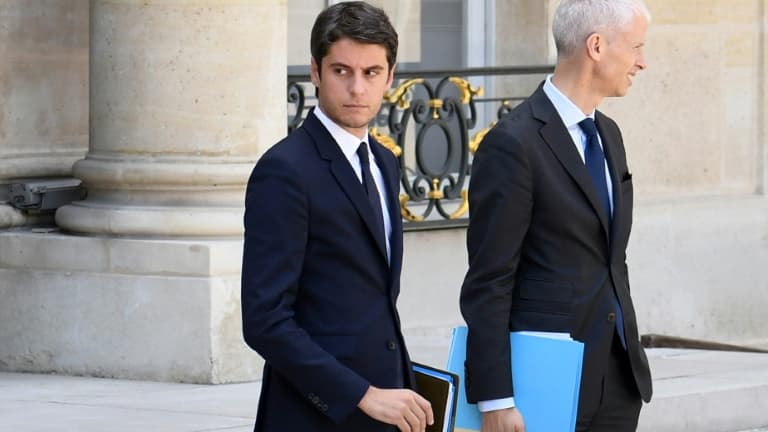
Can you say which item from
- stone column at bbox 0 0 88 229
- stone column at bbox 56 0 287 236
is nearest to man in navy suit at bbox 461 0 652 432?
stone column at bbox 56 0 287 236

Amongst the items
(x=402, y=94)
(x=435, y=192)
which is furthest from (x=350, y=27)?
(x=435, y=192)

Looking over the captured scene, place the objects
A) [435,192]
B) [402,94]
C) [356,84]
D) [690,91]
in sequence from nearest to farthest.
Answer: [356,84]
[402,94]
[435,192]
[690,91]

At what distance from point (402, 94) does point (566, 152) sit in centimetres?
628

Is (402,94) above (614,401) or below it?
above

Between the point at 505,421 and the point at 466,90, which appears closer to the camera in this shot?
the point at 505,421

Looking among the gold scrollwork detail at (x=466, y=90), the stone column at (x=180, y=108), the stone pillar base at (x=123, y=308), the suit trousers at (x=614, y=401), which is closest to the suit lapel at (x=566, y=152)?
the suit trousers at (x=614, y=401)

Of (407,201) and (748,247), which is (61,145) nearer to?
(407,201)

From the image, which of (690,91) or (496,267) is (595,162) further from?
(690,91)

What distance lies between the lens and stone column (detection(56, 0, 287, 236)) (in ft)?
27.0

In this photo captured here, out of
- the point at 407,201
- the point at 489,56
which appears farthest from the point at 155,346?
the point at 489,56

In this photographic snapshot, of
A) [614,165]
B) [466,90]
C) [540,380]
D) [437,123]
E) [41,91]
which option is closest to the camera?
[540,380]

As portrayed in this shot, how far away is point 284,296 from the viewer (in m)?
3.37

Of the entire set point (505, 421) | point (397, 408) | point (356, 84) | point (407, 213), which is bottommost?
point (505, 421)

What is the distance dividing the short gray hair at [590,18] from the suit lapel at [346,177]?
0.79 m
